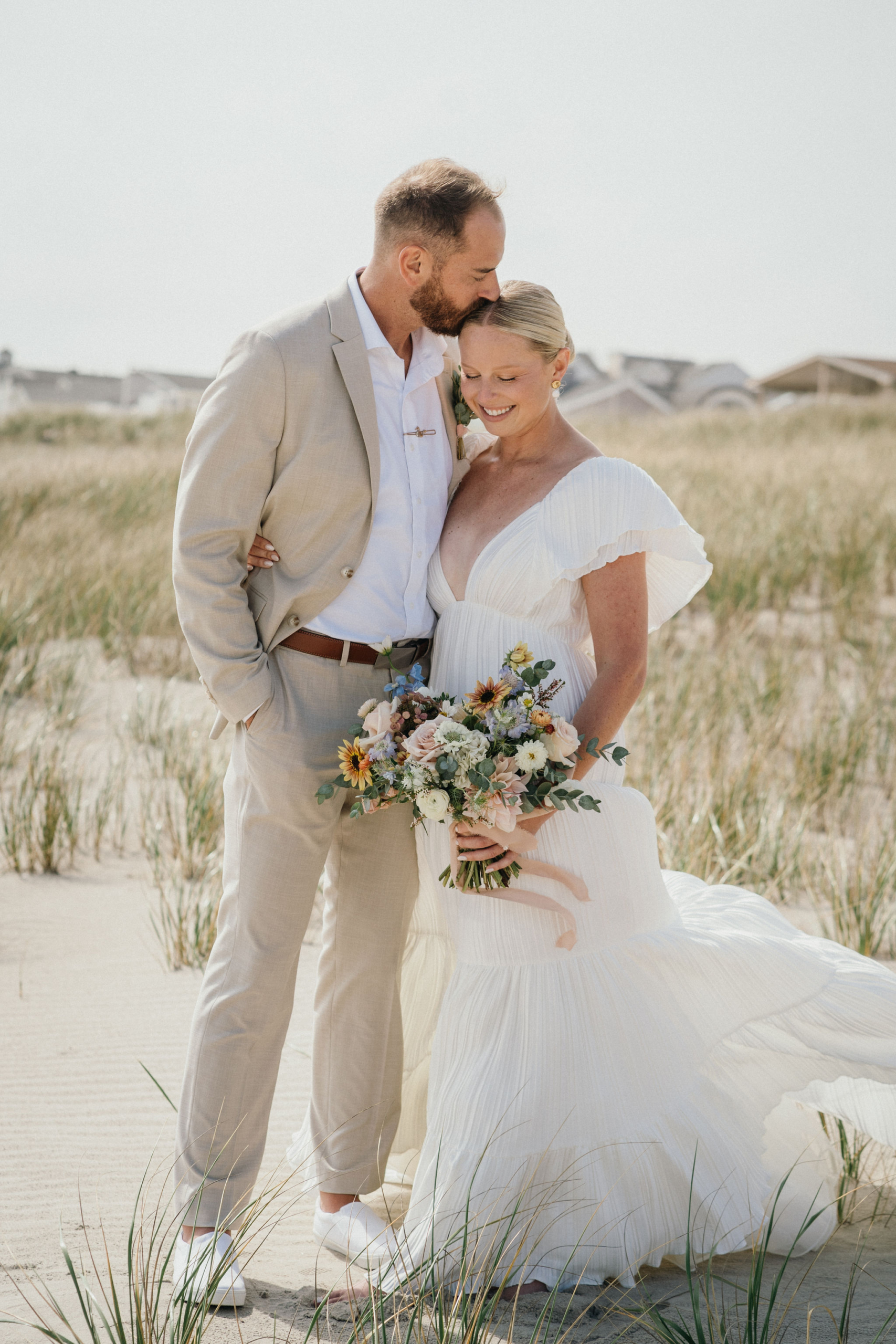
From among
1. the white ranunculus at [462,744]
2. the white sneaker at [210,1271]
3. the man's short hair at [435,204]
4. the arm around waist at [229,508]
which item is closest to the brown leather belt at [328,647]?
the arm around waist at [229,508]

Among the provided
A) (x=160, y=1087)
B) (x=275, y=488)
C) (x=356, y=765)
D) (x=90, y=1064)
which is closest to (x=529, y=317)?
(x=275, y=488)

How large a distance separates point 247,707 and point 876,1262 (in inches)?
89.2

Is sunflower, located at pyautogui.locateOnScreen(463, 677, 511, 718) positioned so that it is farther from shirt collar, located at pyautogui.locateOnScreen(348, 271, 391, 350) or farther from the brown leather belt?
shirt collar, located at pyautogui.locateOnScreen(348, 271, 391, 350)

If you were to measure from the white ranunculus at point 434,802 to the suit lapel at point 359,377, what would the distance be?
2.76 ft

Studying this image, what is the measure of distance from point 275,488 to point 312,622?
1.22 ft

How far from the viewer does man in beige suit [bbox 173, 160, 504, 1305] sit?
2.88m

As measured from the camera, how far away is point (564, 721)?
8.74 feet

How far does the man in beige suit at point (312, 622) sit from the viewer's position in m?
2.88

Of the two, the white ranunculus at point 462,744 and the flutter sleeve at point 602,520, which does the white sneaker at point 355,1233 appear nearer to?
the white ranunculus at point 462,744

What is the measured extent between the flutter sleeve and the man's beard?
52 centimetres

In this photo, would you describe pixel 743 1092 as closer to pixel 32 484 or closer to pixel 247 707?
pixel 247 707

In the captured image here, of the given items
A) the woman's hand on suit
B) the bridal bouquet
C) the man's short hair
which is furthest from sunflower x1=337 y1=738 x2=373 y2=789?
the man's short hair

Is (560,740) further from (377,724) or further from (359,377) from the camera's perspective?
(359,377)

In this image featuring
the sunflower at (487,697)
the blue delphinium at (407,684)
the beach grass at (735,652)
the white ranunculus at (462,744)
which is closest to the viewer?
the white ranunculus at (462,744)
